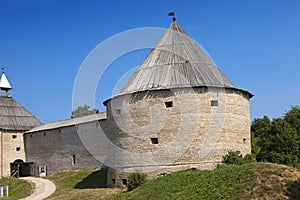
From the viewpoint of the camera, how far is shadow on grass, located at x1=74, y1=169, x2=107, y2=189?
25.6 metres

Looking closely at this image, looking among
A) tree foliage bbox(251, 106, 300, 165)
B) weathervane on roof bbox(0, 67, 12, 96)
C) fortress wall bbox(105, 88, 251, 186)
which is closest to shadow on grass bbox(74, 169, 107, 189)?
fortress wall bbox(105, 88, 251, 186)

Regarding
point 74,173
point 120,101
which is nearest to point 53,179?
point 74,173

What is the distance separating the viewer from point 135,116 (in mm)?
22297

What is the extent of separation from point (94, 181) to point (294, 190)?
48.9ft

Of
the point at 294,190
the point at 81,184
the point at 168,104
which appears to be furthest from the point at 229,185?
the point at 81,184

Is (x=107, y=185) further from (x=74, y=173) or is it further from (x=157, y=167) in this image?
(x=74, y=173)

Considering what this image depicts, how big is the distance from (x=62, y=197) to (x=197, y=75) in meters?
9.47

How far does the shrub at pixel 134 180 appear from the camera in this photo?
66.8ft

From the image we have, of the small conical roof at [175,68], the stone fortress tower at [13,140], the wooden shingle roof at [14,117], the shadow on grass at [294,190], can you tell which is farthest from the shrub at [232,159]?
the wooden shingle roof at [14,117]

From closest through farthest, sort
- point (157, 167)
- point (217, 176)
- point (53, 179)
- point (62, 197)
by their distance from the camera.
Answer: point (217, 176)
point (157, 167)
point (62, 197)
point (53, 179)

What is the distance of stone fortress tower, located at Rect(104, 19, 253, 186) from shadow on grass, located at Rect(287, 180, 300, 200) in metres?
6.15

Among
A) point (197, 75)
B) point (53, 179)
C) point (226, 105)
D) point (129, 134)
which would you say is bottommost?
point (53, 179)

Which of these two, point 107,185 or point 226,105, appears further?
point 107,185

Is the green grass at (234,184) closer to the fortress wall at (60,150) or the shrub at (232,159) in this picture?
the shrub at (232,159)
